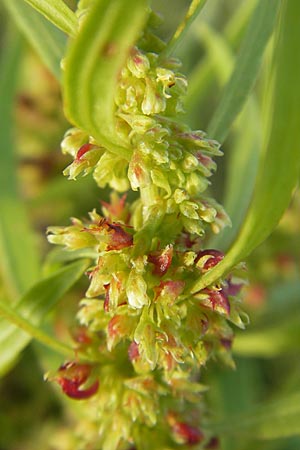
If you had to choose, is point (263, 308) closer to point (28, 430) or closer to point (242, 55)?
point (28, 430)

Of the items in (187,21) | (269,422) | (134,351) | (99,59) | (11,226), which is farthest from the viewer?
(11,226)

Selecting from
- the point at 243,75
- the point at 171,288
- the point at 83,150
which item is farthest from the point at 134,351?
the point at 243,75

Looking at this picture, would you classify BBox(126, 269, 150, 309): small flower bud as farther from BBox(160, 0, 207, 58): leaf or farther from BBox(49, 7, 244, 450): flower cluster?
BBox(160, 0, 207, 58): leaf

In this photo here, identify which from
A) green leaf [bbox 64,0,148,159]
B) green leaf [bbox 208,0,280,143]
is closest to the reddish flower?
green leaf [bbox 208,0,280,143]

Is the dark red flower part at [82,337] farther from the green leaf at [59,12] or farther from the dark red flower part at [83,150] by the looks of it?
the green leaf at [59,12]

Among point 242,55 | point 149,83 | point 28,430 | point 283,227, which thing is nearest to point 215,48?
point 283,227

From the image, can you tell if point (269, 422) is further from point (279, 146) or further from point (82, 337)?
point (279, 146)

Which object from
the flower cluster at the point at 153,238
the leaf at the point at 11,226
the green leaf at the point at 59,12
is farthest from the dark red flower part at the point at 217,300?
the leaf at the point at 11,226
